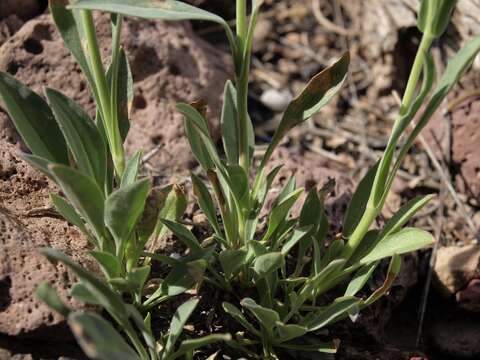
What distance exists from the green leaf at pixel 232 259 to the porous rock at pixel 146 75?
769mm

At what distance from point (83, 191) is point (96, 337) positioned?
14.8 inches

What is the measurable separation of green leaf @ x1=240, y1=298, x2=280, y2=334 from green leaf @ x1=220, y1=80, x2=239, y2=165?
487 millimetres

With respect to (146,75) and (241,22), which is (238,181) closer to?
(241,22)

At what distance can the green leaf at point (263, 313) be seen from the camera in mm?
1582

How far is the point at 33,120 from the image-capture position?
1759mm

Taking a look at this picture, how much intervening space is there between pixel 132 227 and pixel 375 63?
2144 mm

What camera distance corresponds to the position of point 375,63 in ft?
11.3

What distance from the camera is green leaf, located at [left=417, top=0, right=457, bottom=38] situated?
1.50 meters

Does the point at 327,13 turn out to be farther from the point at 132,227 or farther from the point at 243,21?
the point at 132,227

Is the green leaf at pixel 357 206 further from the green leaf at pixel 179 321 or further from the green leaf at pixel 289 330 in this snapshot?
the green leaf at pixel 179 321

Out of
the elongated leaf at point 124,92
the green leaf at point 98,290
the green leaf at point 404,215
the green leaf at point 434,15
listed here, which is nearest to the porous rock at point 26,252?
the green leaf at point 98,290

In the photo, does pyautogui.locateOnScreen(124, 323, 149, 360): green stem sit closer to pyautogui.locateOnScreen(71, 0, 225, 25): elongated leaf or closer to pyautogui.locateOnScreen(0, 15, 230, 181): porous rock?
pyautogui.locateOnScreen(71, 0, 225, 25): elongated leaf

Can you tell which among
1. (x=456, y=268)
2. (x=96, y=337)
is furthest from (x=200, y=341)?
(x=456, y=268)

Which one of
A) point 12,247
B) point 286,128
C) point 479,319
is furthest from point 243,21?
point 479,319
